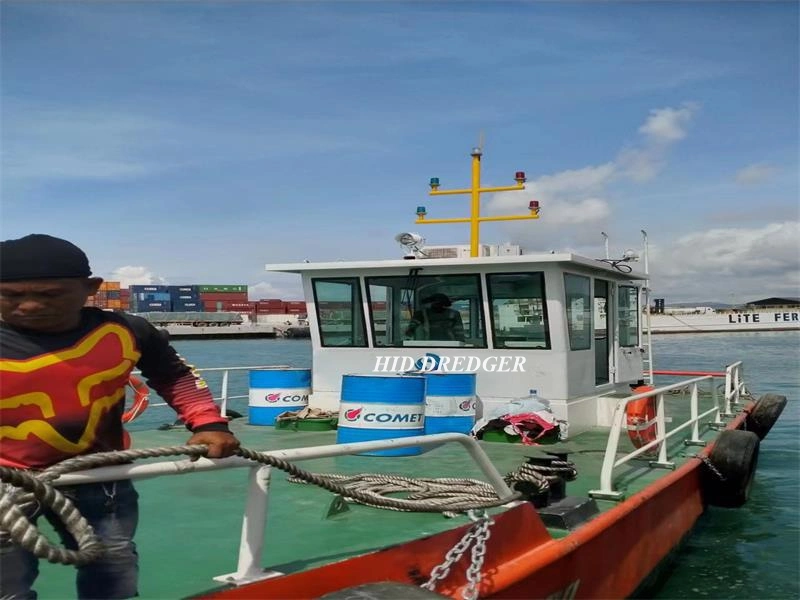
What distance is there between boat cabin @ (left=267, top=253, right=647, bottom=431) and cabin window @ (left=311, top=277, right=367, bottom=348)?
0.01m

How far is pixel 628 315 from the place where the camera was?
10.7 m

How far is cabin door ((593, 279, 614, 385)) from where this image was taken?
998 centimetres

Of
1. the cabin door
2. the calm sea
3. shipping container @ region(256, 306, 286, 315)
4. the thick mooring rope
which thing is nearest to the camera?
the thick mooring rope

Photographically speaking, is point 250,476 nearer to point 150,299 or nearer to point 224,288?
point 150,299

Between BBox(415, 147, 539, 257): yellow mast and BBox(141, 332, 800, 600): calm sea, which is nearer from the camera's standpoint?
BBox(141, 332, 800, 600): calm sea

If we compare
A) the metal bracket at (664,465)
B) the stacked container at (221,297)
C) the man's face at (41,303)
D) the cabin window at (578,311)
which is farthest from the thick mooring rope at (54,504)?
the stacked container at (221,297)

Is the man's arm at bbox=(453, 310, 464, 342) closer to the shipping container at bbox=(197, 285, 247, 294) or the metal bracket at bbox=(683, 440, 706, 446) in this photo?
the metal bracket at bbox=(683, 440, 706, 446)

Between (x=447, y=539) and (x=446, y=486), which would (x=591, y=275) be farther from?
(x=447, y=539)

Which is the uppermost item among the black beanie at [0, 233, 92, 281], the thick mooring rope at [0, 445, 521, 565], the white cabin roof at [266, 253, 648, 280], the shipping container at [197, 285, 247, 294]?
the shipping container at [197, 285, 247, 294]

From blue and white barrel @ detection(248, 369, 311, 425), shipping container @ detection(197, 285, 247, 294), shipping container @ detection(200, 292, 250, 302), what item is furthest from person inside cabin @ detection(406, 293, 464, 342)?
shipping container @ detection(197, 285, 247, 294)

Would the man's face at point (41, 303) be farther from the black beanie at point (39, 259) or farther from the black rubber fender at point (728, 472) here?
the black rubber fender at point (728, 472)

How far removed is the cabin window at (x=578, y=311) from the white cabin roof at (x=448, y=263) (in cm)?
21

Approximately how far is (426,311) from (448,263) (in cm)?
72

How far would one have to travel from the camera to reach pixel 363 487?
4965 millimetres
